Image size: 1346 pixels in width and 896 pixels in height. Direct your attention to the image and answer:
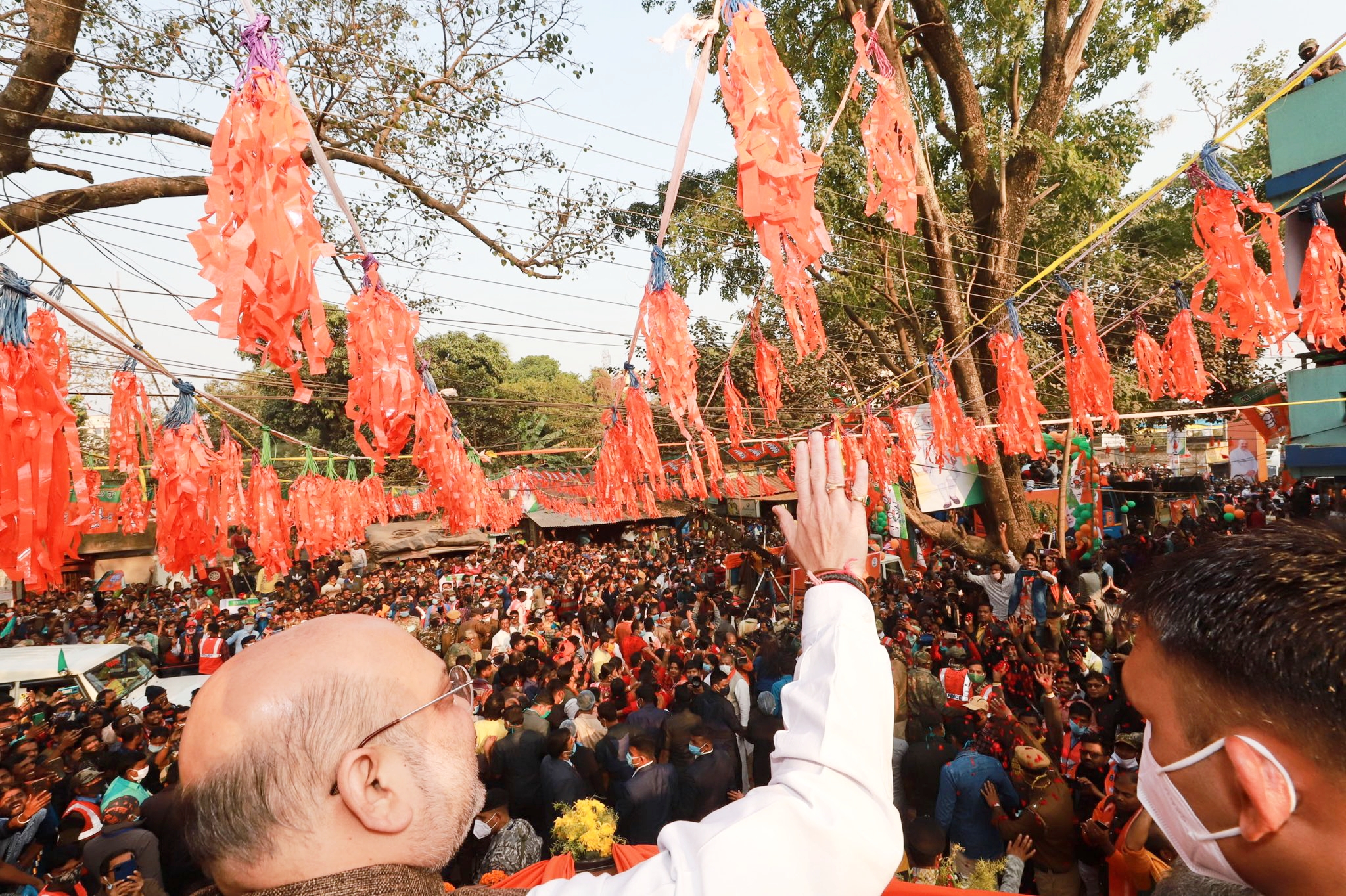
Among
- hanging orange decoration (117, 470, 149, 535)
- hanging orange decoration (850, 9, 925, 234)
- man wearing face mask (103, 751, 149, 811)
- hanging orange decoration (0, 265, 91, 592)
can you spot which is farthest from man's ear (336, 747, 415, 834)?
hanging orange decoration (117, 470, 149, 535)

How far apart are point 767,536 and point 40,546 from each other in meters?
17.6

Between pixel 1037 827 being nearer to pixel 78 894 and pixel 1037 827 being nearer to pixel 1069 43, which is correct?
pixel 78 894

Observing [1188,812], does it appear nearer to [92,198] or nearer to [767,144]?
[767,144]

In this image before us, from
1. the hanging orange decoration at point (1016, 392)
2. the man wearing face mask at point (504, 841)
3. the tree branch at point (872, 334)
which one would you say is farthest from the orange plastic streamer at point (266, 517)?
the tree branch at point (872, 334)

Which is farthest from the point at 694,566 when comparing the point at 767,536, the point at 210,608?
the point at 210,608

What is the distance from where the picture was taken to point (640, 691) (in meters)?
6.32

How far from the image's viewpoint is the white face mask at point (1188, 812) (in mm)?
971

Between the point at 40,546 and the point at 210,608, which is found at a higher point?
the point at 40,546

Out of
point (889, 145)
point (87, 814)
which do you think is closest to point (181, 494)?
point (87, 814)

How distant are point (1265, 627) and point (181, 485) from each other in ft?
20.6

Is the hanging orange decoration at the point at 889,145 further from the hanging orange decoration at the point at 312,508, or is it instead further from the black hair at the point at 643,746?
the hanging orange decoration at the point at 312,508

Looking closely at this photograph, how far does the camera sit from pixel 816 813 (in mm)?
903

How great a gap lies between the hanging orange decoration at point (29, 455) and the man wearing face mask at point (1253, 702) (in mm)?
4479

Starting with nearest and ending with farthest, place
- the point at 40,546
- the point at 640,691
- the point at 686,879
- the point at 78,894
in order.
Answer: the point at 686,879 < the point at 40,546 < the point at 78,894 < the point at 640,691
